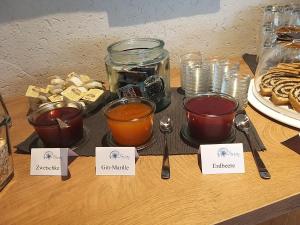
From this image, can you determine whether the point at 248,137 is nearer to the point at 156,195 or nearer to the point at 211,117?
the point at 211,117

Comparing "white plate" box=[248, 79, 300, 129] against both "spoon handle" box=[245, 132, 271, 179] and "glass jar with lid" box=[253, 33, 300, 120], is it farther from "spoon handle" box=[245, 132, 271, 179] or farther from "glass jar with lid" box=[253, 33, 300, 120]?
"spoon handle" box=[245, 132, 271, 179]

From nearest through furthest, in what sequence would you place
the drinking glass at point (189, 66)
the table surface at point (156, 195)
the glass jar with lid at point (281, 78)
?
the table surface at point (156, 195) < the glass jar with lid at point (281, 78) < the drinking glass at point (189, 66)

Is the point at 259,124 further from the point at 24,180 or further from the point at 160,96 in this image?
the point at 24,180

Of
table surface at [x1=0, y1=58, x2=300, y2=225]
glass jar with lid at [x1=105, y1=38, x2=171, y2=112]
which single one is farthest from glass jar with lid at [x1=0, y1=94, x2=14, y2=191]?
glass jar with lid at [x1=105, y1=38, x2=171, y2=112]

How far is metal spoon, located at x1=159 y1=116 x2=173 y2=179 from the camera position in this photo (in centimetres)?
60

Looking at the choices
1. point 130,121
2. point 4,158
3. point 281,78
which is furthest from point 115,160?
point 281,78

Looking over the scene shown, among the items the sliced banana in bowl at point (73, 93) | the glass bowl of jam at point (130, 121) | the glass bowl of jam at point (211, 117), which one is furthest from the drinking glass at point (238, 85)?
the sliced banana in bowl at point (73, 93)

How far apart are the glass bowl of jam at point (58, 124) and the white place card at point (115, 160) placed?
100 millimetres

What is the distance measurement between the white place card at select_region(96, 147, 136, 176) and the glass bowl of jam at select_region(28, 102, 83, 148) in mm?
100

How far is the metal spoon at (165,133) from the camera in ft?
1.95

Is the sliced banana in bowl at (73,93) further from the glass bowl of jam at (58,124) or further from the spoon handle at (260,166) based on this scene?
the spoon handle at (260,166)

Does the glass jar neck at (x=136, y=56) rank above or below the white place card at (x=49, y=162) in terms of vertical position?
above

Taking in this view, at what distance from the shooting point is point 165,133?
0.70 meters

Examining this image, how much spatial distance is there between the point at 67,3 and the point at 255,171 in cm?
74
